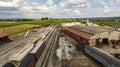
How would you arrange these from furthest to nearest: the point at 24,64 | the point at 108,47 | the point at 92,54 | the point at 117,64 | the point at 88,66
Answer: the point at 108,47 < the point at 92,54 < the point at 88,66 < the point at 117,64 < the point at 24,64

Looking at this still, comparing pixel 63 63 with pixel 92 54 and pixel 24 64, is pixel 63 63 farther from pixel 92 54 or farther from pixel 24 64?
pixel 24 64

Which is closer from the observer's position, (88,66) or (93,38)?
(88,66)

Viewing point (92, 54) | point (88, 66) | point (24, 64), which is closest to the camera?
point (24, 64)

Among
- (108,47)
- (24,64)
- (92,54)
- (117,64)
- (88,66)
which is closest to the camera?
(24,64)

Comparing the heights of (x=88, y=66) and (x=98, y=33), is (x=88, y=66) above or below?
below

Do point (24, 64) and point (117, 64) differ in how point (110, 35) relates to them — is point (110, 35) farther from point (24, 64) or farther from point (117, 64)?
point (24, 64)

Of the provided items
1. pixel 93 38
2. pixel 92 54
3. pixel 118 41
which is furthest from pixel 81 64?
pixel 118 41

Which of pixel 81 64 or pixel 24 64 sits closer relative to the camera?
pixel 24 64

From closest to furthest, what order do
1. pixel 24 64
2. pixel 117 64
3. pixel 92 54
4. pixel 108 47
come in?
pixel 24 64, pixel 117 64, pixel 92 54, pixel 108 47

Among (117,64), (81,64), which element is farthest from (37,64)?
(117,64)
